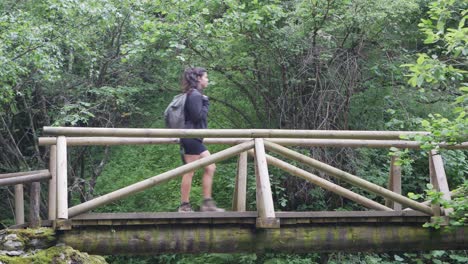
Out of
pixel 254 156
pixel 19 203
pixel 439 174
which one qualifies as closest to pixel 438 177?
pixel 439 174

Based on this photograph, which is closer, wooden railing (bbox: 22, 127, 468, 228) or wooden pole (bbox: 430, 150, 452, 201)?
wooden railing (bbox: 22, 127, 468, 228)

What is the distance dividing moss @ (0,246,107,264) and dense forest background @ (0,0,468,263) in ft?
12.9

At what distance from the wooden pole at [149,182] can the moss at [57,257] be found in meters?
0.37

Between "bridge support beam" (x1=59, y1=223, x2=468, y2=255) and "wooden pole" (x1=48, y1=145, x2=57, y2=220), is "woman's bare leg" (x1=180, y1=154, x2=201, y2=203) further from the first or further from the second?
"wooden pole" (x1=48, y1=145, x2=57, y2=220)

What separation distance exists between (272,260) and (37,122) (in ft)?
17.1

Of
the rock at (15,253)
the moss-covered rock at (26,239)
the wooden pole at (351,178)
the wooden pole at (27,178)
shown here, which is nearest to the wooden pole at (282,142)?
the wooden pole at (351,178)

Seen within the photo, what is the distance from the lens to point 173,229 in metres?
6.86

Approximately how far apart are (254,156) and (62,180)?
1947 mm

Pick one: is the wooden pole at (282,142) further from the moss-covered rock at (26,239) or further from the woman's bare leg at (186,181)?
the moss-covered rock at (26,239)

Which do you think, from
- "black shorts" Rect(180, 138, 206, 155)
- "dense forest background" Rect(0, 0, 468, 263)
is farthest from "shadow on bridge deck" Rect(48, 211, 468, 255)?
"dense forest background" Rect(0, 0, 468, 263)

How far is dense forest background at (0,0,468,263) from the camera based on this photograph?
34.1 ft

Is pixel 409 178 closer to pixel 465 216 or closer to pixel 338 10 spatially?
pixel 338 10

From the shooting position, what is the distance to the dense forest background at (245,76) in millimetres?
10406

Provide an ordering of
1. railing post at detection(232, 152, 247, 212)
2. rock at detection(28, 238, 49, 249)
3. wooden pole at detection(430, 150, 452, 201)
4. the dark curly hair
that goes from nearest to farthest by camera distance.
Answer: rock at detection(28, 238, 49, 249)
the dark curly hair
railing post at detection(232, 152, 247, 212)
wooden pole at detection(430, 150, 452, 201)
